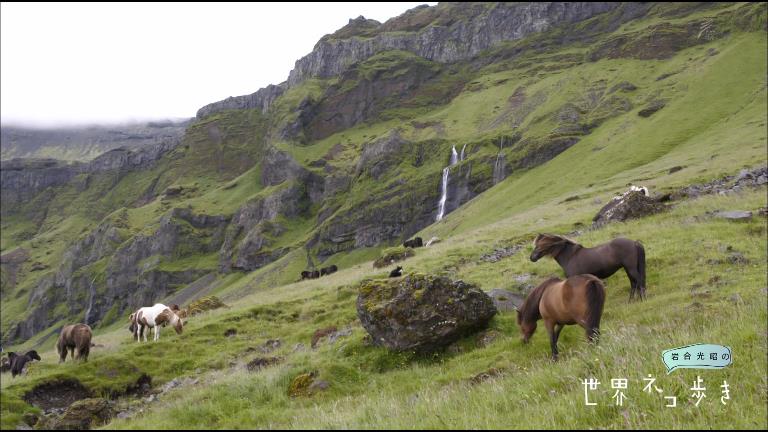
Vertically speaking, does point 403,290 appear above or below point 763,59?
below

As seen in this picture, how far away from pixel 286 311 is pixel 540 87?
627 feet

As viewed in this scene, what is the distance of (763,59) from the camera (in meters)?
121

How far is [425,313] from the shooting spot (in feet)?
45.1

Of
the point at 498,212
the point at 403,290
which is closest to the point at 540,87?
the point at 498,212

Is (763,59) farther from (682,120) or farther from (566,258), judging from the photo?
(566,258)

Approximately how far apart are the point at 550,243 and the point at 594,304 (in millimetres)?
5424

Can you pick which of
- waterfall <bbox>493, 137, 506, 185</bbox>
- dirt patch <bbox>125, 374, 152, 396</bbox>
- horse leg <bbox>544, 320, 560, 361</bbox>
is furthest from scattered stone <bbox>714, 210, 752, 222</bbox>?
waterfall <bbox>493, 137, 506, 185</bbox>

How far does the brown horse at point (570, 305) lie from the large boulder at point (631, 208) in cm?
1918

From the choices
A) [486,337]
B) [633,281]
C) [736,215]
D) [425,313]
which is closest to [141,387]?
[425,313]

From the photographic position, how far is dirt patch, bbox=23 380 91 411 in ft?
50.0

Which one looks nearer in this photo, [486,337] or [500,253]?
[486,337]

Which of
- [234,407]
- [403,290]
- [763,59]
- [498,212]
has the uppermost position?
[763,59]

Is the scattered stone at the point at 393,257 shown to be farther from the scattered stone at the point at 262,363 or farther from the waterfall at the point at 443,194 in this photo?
the waterfall at the point at 443,194

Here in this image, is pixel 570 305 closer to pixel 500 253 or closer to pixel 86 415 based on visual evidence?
pixel 86 415
